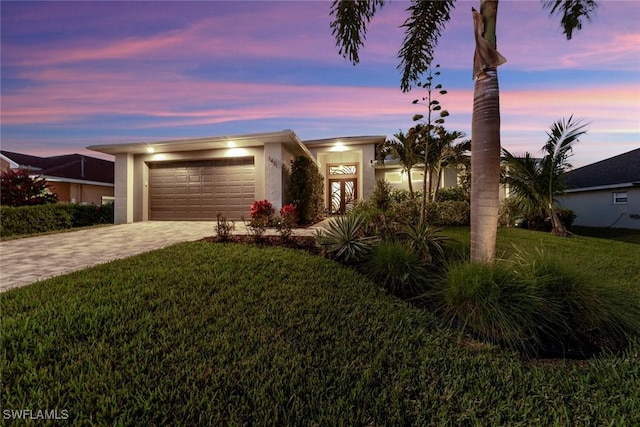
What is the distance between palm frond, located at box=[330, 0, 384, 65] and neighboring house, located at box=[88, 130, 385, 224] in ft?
17.9

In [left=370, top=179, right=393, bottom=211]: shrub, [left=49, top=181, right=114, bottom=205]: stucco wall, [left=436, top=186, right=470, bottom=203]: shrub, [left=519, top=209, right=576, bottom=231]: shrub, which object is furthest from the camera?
[left=49, top=181, right=114, bottom=205]: stucco wall

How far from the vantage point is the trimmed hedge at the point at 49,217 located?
8.65 metres

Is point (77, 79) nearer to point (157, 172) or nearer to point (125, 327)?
point (157, 172)

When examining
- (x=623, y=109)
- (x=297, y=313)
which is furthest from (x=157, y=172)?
(x=623, y=109)

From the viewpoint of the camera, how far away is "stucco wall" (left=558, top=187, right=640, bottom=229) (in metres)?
13.4

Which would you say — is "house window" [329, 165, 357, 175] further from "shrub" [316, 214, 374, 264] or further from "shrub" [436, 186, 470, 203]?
"shrub" [316, 214, 374, 264]

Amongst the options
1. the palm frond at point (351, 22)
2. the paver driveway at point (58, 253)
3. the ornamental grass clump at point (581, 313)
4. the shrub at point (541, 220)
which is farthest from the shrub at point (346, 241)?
the shrub at point (541, 220)

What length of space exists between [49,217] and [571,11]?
16.4m

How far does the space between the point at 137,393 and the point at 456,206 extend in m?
12.1

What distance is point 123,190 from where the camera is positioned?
12.1 meters

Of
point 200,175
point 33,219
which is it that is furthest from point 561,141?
point 33,219

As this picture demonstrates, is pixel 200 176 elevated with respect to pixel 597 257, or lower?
elevated

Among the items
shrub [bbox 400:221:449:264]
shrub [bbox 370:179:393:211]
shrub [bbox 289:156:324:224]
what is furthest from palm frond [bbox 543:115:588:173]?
shrub [bbox 289:156:324:224]

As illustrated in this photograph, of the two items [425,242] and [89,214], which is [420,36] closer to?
[425,242]
